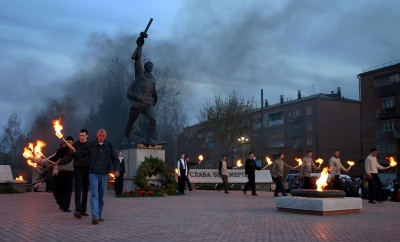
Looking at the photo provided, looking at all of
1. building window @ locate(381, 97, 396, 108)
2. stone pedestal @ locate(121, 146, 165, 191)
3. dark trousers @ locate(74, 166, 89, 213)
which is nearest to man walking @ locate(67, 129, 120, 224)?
dark trousers @ locate(74, 166, 89, 213)

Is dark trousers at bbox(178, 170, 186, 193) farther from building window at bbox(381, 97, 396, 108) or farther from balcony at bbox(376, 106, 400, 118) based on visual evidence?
building window at bbox(381, 97, 396, 108)

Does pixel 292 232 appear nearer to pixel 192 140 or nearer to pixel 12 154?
pixel 192 140

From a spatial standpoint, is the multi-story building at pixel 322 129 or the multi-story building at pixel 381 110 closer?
the multi-story building at pixel 381 110

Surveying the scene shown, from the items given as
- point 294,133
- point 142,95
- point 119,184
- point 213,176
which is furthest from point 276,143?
point 119,184

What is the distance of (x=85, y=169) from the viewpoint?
10.5 meters

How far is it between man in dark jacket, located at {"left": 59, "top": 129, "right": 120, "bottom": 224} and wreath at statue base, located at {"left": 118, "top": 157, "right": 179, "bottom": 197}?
25.2ft

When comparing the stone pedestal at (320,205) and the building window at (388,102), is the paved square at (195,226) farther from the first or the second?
the building window at (388,102)

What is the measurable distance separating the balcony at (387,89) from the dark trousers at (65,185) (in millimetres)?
48443

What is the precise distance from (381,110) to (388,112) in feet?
4.16

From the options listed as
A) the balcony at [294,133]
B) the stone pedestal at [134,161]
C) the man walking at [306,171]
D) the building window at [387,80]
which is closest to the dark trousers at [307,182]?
the man walking at [306,171]

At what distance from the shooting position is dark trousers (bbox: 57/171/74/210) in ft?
36.4

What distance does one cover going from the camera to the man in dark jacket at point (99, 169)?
891 cm

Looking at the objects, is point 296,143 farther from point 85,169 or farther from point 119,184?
point 85,169

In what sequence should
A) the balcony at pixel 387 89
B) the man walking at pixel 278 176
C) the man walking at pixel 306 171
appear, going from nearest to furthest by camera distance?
the man walking at pixel 306 171, the man walking at pixel 278 176, the balcony at pixel 387 89
